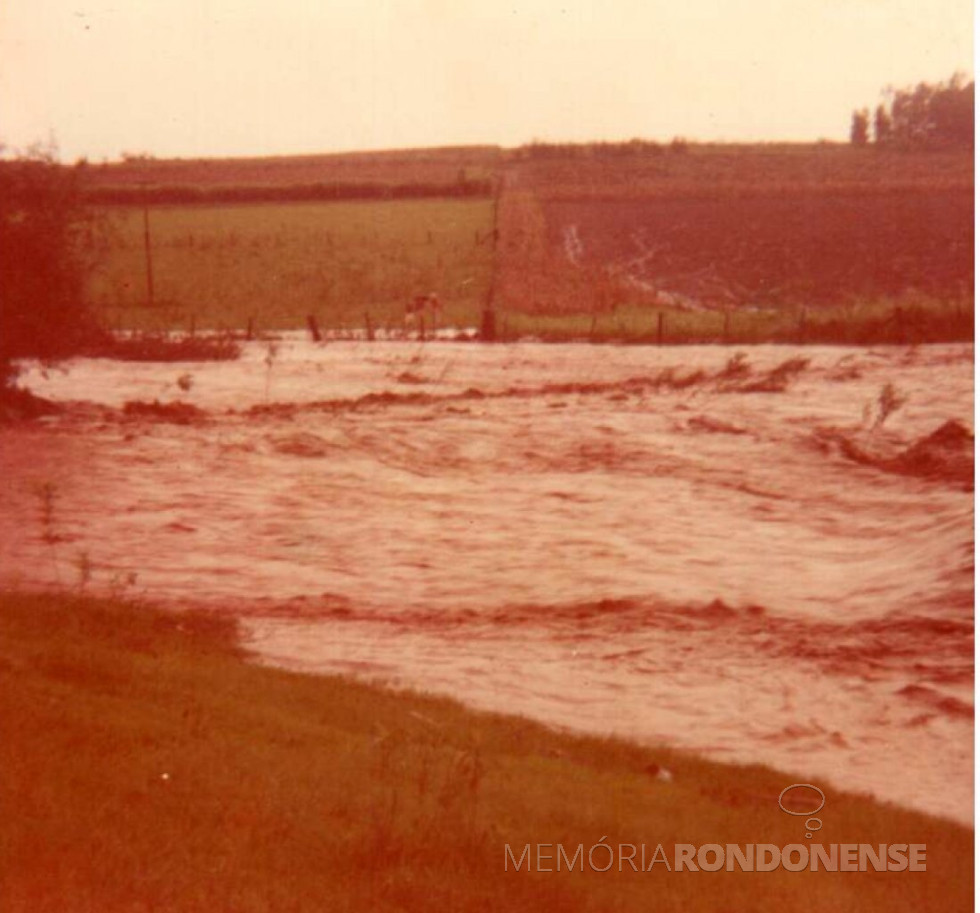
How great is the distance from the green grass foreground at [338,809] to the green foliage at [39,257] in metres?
14.5

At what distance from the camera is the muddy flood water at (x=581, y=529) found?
1388 centimetres

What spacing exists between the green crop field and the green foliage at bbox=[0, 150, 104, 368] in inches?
47.6

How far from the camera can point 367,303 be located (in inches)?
1500

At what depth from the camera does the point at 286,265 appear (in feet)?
112

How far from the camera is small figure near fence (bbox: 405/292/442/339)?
36.8 meters

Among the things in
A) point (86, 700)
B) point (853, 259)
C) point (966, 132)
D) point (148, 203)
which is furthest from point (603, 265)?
point (86, 700)

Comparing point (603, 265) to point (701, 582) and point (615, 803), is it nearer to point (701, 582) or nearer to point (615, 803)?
point (701, 582)

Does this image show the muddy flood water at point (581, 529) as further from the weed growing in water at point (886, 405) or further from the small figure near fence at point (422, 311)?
the small figure near fence at point (422, 311)

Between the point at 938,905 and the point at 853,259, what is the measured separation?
38.9 meters

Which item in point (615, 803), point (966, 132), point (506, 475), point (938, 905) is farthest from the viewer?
point (966, 132)

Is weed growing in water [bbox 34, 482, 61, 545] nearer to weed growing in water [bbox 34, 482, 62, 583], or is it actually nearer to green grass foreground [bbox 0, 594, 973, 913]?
weed growing in water [bbox 34, 482, 62, 583]

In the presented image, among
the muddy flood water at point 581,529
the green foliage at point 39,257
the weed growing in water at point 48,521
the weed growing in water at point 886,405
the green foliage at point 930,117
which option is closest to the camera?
the muddy flood water at point 581,529

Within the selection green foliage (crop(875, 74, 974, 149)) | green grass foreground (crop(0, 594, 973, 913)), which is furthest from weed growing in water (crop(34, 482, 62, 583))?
green foliage (crop(875, 74, 974, 149))

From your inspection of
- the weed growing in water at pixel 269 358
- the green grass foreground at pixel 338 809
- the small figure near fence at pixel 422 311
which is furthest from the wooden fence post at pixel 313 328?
the green grass foreground at pixel 338 809
